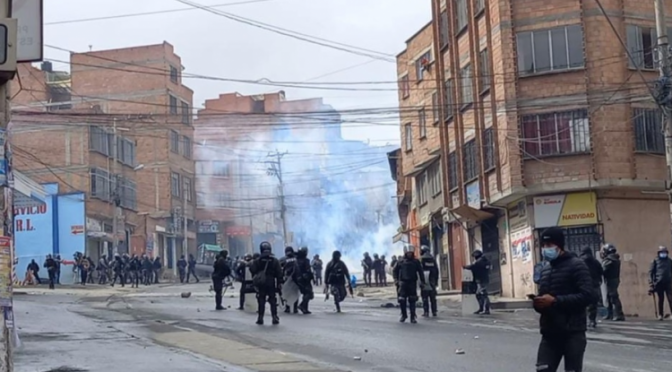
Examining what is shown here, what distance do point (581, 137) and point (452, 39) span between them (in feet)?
26.6

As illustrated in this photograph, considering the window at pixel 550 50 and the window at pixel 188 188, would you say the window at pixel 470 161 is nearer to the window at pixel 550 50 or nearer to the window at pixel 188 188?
the window at pixel 550 50

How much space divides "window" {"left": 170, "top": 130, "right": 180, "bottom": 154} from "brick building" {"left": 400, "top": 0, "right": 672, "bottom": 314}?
4431 centimetres

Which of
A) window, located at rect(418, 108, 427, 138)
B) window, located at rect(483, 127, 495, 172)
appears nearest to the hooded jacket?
window, located at rect(483, 127, 495, 172)

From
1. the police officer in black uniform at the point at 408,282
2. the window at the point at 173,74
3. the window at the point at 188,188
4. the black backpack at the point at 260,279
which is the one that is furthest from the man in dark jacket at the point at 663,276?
the window at the point at 188,188

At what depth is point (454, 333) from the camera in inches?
715

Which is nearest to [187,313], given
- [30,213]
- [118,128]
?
[30,213]

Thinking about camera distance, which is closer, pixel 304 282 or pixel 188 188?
pixel 304 282

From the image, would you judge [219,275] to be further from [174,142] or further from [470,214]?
[174,142]

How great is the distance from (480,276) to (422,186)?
76.8 ft

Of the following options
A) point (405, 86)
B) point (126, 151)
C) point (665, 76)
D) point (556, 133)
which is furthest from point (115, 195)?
point (665, 76)

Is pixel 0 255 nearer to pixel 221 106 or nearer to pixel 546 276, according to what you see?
pixel 546 276

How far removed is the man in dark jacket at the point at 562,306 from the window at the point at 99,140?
55.3 metres

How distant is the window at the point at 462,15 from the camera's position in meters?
38.3

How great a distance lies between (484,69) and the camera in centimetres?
3650
